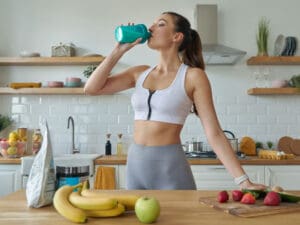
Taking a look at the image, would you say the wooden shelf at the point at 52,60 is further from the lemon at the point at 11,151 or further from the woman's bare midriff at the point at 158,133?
the woman's bare midriff at the point at 158,133

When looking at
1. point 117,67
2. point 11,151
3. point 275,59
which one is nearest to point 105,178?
point 11,151

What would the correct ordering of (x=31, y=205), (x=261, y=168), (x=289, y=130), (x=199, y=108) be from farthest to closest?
(x=289, y=130) < (x=261, y=168) < (x=199, y=108) < (x=31, y=205)

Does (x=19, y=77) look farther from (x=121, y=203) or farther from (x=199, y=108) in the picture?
(x=121, y=203)

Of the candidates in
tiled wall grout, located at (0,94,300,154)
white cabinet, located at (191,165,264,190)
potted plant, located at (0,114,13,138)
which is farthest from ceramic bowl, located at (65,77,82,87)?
white cabinet, located at (191,165,264,190)

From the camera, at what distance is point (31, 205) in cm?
125

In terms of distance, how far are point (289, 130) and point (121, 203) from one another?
3.10m

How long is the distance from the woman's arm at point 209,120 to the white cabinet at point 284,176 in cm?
172

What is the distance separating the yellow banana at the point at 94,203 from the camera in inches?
43.6

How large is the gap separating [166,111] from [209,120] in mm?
194

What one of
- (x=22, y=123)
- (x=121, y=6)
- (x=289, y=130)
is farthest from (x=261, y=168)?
(x=22, y=123)

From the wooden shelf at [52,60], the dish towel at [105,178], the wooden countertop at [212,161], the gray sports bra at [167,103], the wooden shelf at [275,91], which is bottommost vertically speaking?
the dish towel at [105,178]

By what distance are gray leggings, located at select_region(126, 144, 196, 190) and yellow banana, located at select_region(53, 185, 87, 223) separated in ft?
1.71

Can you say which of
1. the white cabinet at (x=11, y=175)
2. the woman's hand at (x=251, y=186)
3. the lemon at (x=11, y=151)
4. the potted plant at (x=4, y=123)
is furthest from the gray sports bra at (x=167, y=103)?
the potted plant at (x=4, y=123)

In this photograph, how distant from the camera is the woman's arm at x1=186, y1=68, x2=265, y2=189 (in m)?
1.57
